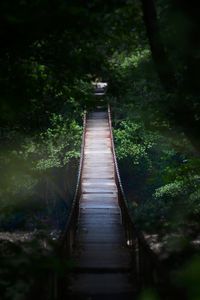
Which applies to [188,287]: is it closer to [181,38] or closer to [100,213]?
[181,38]

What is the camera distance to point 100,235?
1143 cm

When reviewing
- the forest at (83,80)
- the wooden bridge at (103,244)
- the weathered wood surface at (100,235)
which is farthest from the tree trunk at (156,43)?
the weathered wood surface at (100,235)

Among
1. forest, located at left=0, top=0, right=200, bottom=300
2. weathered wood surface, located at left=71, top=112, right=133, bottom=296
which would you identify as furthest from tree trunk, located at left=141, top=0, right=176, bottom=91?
weathered wood surface, located at left=71, top=112, right=133, bottom=296

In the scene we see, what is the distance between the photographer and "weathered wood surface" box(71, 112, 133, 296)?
310 inches

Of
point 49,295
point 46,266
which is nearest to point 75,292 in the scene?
point 49,295

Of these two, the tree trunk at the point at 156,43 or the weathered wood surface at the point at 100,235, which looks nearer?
the tree trunk at the point at 156,43

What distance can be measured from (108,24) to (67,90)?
2.70 meters

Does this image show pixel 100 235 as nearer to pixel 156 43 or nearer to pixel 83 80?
pixel 83 80

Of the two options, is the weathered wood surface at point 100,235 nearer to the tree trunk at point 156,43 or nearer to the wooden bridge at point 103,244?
the wooden bridge at point 103,244

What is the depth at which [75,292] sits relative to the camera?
7445 mm

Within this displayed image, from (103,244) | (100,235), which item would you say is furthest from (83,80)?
(100,235)

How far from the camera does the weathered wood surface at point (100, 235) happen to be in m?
7.88

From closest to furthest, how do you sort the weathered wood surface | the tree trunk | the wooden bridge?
the tree trunk, the wooden bridge, the weathered wood surface

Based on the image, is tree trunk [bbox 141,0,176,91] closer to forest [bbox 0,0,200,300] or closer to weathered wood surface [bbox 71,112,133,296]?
forest [bbox 0,0,200,300]
